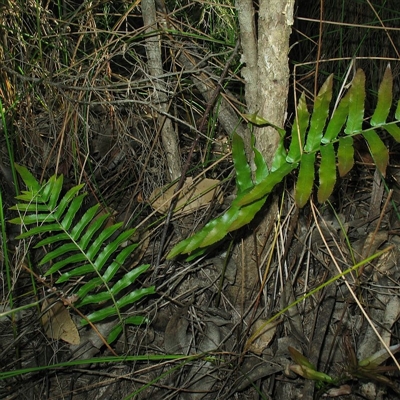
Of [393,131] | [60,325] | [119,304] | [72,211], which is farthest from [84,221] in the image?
[393,131]

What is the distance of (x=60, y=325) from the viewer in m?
1.94

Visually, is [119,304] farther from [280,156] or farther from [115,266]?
[280,156]

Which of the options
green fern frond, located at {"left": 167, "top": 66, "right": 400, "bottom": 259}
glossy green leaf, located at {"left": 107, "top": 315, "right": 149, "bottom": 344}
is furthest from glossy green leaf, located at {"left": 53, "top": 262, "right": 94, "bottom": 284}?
green fern frond, located at {"left": 167, "top": 66, "right": 400, "bottom": 259}

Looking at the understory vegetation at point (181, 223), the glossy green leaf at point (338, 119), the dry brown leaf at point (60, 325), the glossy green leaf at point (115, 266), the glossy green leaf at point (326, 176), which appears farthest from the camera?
the dry brown leaf at point (60, 325)

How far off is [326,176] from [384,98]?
33cm

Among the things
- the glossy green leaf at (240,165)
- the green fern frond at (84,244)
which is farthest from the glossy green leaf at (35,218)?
the glossy green leaf at (240,165)

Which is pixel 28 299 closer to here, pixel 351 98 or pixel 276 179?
pixel 276 179

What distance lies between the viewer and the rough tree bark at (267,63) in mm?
1542

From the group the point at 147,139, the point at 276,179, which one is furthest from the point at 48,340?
the point at 276,179

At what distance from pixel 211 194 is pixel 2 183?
95 centimetres

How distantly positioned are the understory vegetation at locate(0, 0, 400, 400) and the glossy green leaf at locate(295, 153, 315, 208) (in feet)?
0.10

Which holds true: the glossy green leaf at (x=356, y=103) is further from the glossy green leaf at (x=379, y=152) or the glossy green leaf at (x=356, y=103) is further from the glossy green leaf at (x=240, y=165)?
the glossy green leaf at (x=240, y=165)

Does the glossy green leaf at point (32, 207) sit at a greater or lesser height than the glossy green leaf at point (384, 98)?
lesser

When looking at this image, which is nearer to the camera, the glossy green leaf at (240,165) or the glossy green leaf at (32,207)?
the glossy green leaf at (240,165)
